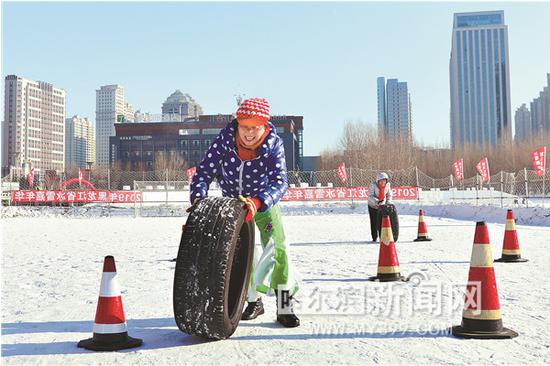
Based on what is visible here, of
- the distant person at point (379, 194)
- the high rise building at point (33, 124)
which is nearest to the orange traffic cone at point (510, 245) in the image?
the distant person at point (379, 194)

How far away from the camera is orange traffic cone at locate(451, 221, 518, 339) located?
3.47 meters

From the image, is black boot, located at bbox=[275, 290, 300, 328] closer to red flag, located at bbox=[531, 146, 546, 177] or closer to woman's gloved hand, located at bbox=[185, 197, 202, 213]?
woman's gloved hand, located at bbox=[185, 197, 202, 213]

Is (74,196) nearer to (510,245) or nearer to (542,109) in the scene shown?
(510,245)

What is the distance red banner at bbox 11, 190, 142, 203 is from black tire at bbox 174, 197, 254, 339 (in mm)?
25527

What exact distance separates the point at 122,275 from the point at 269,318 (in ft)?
10.3

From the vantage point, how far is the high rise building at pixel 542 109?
14050 cm

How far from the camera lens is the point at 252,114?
12.3 feet

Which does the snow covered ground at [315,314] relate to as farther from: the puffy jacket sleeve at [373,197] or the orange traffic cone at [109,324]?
A: the puffy jacket sleeve at [373,197]

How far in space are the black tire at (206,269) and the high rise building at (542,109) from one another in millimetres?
151861

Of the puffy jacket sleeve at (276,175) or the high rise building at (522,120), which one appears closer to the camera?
the puffy jacket sleeve at (276,175)

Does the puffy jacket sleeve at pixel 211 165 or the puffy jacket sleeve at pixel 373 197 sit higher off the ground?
the puffy jacket sleeve at pixel 211 165

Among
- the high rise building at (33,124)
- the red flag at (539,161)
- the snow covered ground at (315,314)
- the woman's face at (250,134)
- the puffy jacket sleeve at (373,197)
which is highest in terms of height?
the high rise building at (33,124)

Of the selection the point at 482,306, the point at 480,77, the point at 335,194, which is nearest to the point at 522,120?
the point at 480,77

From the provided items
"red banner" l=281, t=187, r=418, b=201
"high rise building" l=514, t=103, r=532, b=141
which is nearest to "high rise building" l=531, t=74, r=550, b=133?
"high rise building" l=514, t=103, r=532, b=141
